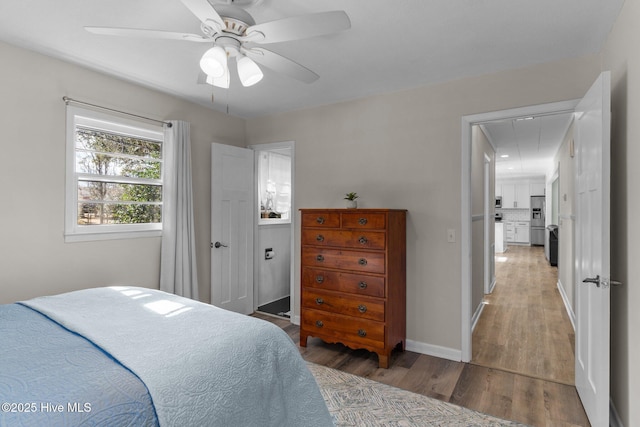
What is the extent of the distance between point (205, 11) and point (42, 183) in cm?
197

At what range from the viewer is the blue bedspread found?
932 mm

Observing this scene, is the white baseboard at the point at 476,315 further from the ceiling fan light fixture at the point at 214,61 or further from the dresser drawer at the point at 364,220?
the ceiling fan light fixture at the point at 214,61

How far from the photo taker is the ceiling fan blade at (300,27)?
1.46 meters

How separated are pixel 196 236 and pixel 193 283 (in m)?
0.52

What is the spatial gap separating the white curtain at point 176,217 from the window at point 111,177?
13 centimetres

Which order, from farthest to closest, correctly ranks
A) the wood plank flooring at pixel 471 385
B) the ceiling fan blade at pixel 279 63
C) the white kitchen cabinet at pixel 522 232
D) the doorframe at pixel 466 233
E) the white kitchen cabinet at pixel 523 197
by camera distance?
1. the white kitchen cabinet at pixel 522 232
2. the white kitchen cabinet at pixel 523 197
3. the doorframe at pixel 466 233
4. the wood plank flooring at pixel 471 385
5. the ceiling fan blade at pixel 279 63

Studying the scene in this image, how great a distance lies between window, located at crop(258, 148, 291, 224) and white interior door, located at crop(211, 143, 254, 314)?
455 mm

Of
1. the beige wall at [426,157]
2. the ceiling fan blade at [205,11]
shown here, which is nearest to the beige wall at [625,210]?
the beige wall at [426,157]

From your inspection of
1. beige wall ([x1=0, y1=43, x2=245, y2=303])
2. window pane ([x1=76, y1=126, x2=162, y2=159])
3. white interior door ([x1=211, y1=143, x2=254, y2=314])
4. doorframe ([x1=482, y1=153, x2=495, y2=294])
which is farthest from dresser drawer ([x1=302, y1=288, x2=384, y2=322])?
doorframe ([x1=482, y1=153, x2=495, y2=294])

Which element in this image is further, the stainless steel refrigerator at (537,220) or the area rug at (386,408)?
the stainless steel refrigerator at (537,220)

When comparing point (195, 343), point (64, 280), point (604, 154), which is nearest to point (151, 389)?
point (195, 343)

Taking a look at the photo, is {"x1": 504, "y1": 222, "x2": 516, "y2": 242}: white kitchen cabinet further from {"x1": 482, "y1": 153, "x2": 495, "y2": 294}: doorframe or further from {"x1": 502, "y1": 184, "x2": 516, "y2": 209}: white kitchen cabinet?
{"x1": 482, "y1": 153, "x2": 495, "y2": 294}: doorframe

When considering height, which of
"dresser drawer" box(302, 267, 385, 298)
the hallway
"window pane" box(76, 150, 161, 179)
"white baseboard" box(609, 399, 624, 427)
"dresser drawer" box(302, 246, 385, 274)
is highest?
"window pane" box(76, 150, 161, 179)

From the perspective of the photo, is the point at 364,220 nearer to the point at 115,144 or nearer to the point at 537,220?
the point at 115,144
